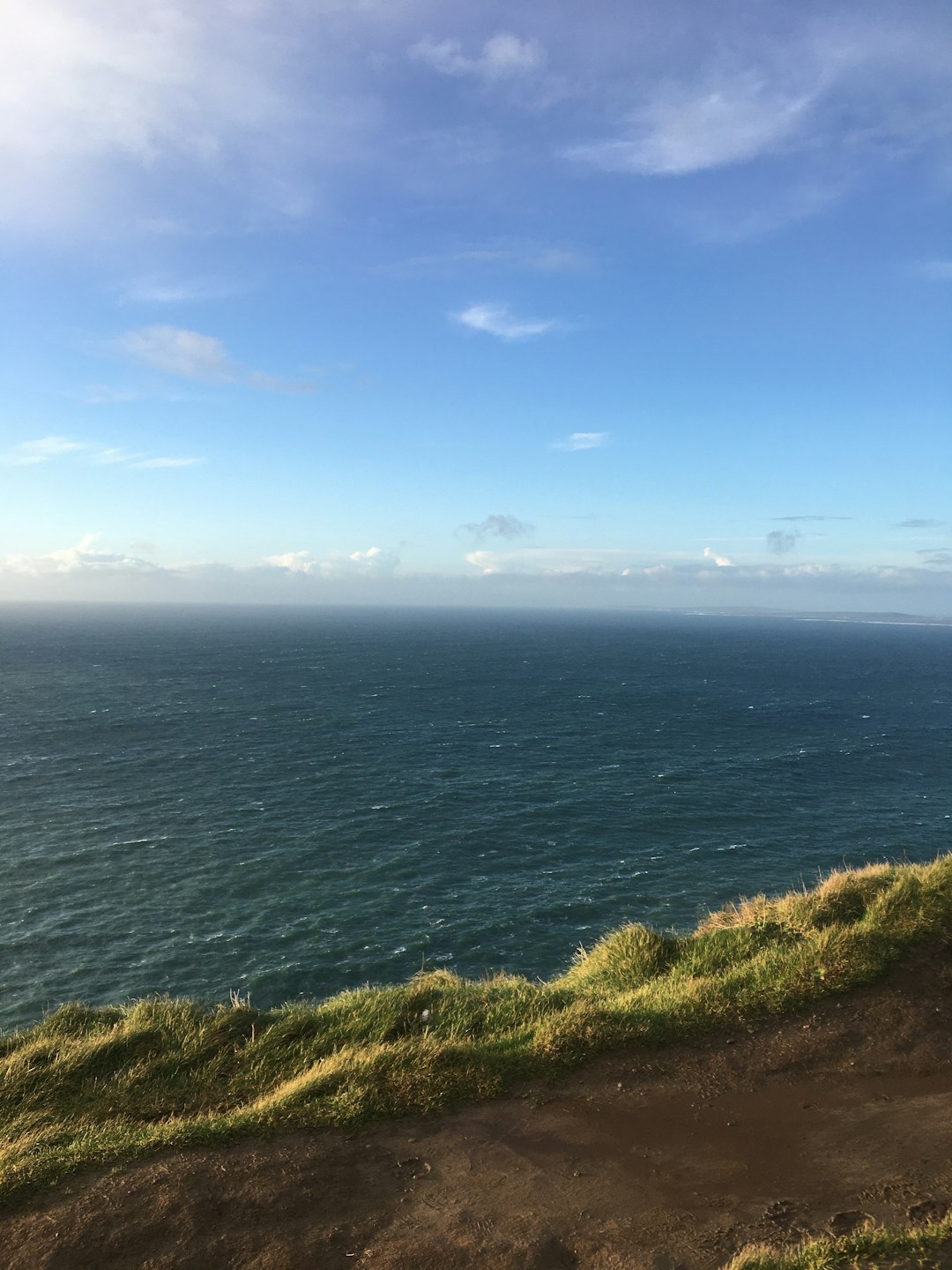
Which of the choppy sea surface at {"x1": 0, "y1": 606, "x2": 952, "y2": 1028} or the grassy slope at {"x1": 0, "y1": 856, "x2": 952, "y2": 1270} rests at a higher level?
the grassy slope at {"x1": 0, "y1": 856, "x2": 952, "y2": 1270}

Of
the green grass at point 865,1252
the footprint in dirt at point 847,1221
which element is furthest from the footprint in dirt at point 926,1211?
the footprint in dirt at point 847,1221

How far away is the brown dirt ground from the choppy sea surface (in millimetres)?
22920

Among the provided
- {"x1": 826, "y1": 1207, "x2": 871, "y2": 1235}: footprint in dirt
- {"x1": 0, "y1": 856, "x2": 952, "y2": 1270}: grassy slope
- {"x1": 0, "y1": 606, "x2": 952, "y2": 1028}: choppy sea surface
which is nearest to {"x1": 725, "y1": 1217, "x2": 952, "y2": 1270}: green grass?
{"x1": 0, "y1": 856, "x2": 952, "y2": 1270}: grassy slope

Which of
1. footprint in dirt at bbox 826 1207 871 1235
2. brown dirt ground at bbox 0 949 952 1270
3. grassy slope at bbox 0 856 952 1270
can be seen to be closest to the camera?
brown dirt ground at bbox 0 949 952 1270

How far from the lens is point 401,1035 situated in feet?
45.9

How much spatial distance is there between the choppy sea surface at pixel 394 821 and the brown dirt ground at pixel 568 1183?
2292 centimetres

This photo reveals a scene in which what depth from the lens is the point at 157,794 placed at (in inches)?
2286

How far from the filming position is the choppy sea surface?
35562mm

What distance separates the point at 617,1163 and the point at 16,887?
44.1m

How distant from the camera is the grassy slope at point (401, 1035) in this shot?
Answer: 10664 mm

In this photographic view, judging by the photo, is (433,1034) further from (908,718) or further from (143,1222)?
(908,718)

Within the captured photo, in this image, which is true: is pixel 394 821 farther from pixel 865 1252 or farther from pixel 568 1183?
pixel 865 1252

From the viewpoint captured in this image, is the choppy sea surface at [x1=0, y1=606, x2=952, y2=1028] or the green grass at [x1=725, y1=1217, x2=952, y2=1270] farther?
the choppy sea surface at [x1=0, y1=606, x2=952, y2=1028]

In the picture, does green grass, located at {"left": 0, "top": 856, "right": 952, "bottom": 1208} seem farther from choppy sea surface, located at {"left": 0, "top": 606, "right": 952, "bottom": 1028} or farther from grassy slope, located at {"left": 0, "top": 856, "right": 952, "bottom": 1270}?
choppy sea surface, located at {"left": 0, "top": 606, "right": 952, "bottom": 1028}
